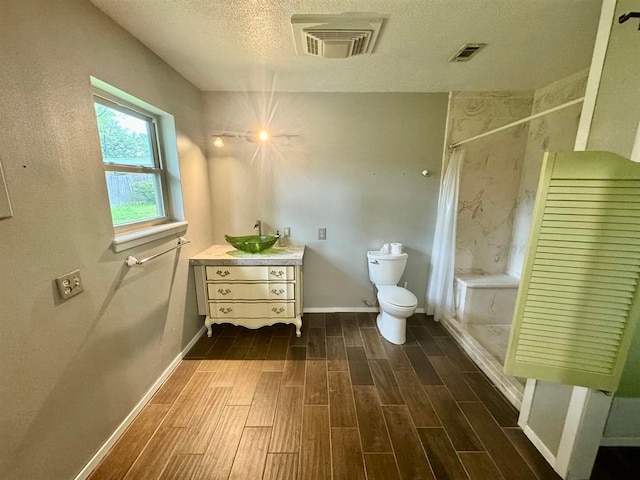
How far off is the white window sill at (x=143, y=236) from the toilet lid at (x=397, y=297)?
6.16ft

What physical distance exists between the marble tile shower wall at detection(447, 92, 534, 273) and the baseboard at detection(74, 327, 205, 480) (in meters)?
2.94

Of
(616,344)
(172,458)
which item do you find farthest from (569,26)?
(172,458)

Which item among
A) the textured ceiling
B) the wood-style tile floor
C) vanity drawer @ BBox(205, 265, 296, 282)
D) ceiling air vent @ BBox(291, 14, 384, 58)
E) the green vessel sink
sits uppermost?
the textured ceiling

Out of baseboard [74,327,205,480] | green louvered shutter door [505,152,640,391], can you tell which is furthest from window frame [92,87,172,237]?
green louvered shutter door [505,152,640,391]

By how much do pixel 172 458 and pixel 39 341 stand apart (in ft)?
2.97

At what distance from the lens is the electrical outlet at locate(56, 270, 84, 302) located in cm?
115

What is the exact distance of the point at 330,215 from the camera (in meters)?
2.79

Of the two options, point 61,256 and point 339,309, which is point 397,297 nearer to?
point 339,309

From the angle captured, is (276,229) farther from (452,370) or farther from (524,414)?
(524,414)

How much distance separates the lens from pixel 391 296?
2406mm

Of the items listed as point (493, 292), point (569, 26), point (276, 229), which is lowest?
point (493, 292)

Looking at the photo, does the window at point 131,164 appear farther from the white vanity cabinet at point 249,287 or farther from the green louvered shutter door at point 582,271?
the green louvered shutter door at point 582,271

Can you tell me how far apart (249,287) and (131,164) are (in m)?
1.31

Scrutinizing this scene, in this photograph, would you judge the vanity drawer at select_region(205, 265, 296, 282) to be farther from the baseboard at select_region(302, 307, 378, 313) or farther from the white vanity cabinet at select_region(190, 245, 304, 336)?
the baseboard at select_region(302, 307, 378, 313)
